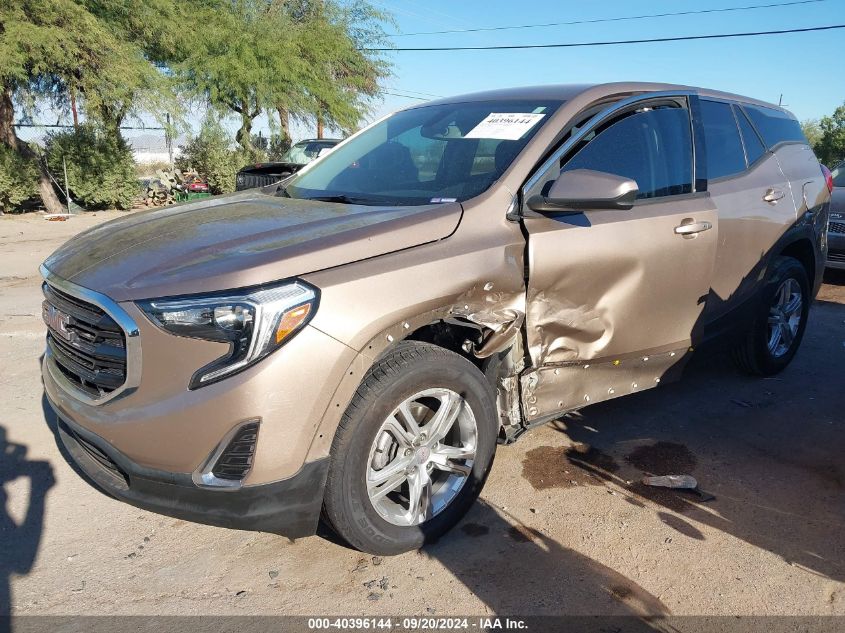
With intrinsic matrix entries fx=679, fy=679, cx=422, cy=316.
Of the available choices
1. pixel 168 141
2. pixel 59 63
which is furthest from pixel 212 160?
pixel 59 63

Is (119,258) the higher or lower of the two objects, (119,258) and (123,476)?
the higher

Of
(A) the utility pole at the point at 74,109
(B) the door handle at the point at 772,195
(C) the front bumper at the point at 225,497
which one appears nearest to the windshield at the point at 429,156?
(C) the front bumper at the point at 225,497

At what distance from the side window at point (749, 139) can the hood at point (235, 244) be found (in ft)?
8.40

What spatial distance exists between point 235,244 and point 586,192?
148cm

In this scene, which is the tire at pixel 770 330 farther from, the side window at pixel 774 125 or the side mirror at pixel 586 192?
the side mirror at pixel 586 192

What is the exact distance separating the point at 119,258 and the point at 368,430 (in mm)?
1192

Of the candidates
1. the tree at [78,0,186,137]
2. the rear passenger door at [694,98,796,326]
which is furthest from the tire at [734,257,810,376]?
the tree at [78,0,186,137]

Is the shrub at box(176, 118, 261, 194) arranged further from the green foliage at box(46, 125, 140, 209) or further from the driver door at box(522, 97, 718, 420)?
the driver door at box(522, 97, 718, 420)

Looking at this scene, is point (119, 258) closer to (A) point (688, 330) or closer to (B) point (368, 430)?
(B) point (368, 430)

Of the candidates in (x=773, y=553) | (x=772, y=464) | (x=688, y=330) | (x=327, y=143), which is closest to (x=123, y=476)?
(x=773, y=553)

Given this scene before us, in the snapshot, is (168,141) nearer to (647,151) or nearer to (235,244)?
(647,151)

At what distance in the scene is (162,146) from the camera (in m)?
20.5

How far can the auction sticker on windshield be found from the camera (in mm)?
3318

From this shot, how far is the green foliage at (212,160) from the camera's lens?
64.1 ft
